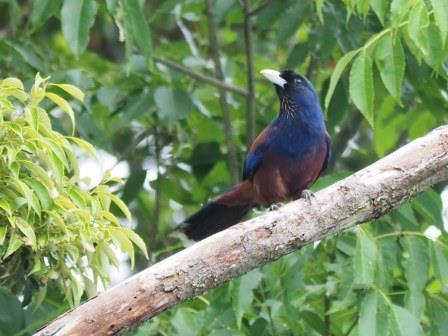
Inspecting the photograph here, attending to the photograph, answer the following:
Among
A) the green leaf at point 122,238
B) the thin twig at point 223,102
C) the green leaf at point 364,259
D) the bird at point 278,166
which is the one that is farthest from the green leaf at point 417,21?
the thin twig at point 223,102

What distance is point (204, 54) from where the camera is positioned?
25.3 feet

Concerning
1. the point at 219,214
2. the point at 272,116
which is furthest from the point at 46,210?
the point at 272,116

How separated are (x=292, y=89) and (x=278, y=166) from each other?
0.44 meters

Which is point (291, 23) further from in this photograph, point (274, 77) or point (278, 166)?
point (278, 166)

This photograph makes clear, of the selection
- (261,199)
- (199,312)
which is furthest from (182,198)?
(199,312)

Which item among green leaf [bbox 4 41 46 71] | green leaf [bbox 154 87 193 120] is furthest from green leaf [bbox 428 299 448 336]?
green leaf [bbox 4 41 46 71]

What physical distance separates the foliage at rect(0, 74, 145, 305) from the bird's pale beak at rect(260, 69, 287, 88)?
2.08m

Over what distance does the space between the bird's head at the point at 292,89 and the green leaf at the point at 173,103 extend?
1.39 ft

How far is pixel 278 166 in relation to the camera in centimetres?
616

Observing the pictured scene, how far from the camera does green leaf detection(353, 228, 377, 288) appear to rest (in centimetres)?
479

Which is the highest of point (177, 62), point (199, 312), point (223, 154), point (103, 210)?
point (177, 62)

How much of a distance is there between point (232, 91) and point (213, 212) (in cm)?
82

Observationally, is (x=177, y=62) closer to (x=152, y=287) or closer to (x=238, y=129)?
(x=238, y=129)

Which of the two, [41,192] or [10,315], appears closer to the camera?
[41,192]
